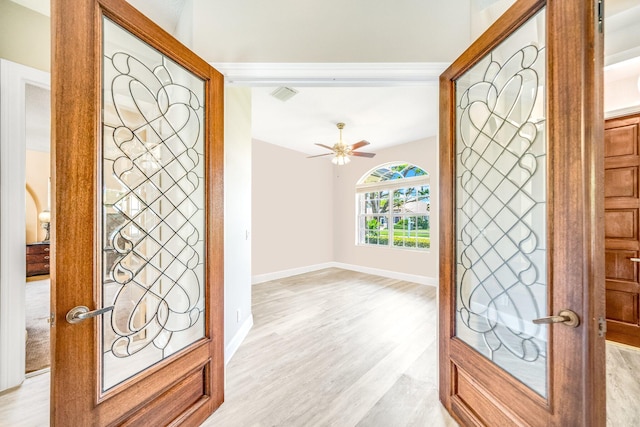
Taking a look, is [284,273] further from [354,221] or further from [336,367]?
[336,367]

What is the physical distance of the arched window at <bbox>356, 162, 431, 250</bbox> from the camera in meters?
4.81

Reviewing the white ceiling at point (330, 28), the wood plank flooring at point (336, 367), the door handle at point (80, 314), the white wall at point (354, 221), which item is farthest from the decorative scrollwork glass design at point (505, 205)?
the white wall at point (354, 221)

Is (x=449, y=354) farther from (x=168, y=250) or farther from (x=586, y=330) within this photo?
(x=168, y=250)

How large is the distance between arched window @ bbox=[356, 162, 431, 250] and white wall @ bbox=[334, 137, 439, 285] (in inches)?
6.1

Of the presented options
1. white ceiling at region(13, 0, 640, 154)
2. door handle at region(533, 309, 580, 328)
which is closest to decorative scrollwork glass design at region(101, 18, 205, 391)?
white ceiling at region(13, 0, 640, 154)

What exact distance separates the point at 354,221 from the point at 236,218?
3.87 meters

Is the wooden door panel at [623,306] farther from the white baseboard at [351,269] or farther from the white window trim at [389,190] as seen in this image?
the white window trim at [389,190]

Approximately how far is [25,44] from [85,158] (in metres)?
1.87

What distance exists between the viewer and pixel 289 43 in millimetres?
1568

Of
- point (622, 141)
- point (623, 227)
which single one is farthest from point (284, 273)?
point (622, 141)

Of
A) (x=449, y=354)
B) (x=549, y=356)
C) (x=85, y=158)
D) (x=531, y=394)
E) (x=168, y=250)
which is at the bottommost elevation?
(x=449, y=354)

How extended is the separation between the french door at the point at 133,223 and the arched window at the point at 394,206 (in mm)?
4288

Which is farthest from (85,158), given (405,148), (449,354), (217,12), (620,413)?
(405,148)

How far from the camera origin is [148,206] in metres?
1.21
